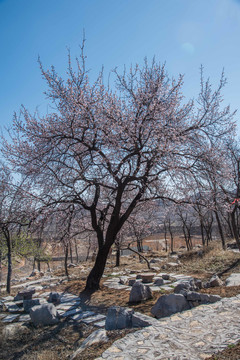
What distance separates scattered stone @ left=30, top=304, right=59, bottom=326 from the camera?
5316 millimetres

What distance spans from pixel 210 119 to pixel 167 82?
5.81 ft

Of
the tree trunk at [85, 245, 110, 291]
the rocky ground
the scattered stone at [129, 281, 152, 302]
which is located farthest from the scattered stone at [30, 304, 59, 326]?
the tree trunk at [85, 245, 110, 291]

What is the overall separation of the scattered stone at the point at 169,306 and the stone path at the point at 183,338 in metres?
0.20

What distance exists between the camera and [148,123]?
286 inches

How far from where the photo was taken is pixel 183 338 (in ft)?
11.9

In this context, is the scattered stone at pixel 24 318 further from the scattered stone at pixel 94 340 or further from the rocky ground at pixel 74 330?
the scattered stone at pixel 94 340

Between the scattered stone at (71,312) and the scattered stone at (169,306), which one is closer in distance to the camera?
the scattered stone at (169,306)

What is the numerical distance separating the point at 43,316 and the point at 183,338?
314 centimetres

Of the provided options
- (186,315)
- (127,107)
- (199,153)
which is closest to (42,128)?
(127,107)

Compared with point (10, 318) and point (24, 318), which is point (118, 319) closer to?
point (24, 318)

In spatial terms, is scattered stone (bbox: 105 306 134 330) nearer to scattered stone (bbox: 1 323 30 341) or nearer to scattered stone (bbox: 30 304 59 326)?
scattered stone (bbox: 30 304 59 326)

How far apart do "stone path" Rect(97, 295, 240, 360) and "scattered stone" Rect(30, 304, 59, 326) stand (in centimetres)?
220

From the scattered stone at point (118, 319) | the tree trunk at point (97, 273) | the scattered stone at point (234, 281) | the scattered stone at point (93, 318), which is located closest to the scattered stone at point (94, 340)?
the scattered stone at point (118, 319)

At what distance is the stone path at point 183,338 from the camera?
126 inches
